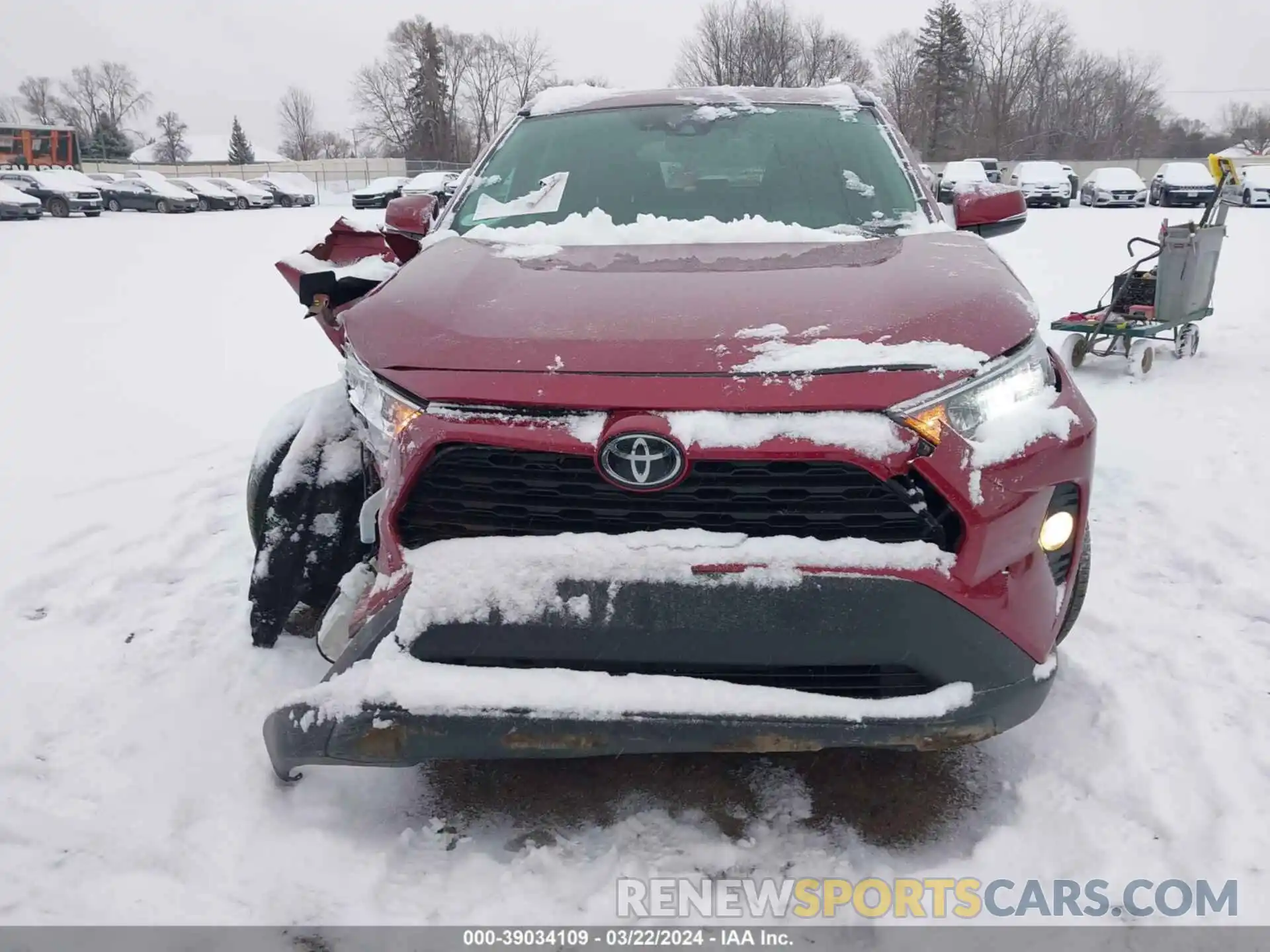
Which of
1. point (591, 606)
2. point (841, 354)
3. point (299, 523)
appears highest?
point (841, 354)

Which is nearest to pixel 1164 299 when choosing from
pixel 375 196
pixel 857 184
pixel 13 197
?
pixel 857 184

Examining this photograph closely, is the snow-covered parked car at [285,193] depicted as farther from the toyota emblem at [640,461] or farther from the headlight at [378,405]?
the toyota emblem at [640,461]

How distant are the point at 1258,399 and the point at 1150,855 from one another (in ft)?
17.8

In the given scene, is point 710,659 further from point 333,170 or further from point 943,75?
point 943,75

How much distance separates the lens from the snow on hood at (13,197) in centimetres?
2882

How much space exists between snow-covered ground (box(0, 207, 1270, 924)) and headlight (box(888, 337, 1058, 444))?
1.03 meters

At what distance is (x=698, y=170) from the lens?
10.8 ft

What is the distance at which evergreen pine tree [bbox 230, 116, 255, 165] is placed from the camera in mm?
88562

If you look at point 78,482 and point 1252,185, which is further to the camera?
point 1252,185

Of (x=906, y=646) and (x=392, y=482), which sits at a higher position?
(x=392, y=482)

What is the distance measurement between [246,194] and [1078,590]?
4461 centimetres
